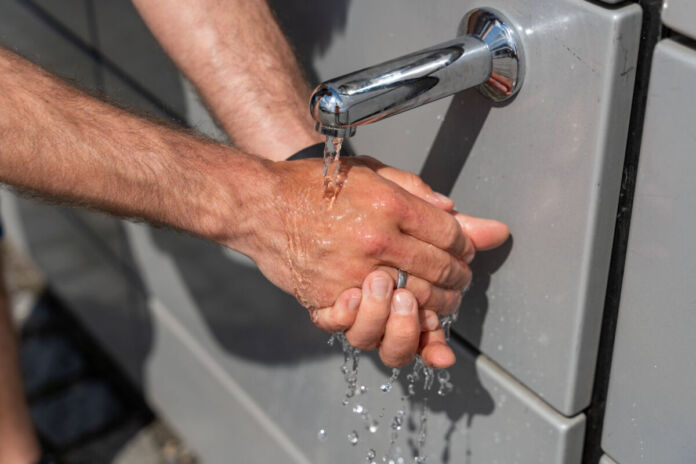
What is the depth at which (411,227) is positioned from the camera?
898mm

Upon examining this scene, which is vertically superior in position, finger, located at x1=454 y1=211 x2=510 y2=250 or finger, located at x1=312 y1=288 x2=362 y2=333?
finger, located at x1=454 y1=211 x2=510 y2=250

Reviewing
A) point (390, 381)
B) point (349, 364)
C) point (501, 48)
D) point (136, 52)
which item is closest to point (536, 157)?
point (501, 48)

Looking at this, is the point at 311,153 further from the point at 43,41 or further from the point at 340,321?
the point at 43,41

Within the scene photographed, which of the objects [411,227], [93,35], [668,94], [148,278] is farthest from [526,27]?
[148,278]

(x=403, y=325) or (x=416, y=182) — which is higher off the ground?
(x=416, y=182)

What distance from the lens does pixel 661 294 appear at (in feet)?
2.48

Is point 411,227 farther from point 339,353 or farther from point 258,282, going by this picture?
point 258,282

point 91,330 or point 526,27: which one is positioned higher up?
point 526,27

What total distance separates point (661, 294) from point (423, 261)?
0.26 m

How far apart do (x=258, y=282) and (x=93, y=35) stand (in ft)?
2.06

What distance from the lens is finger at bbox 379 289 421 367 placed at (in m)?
0.91

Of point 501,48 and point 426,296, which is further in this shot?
point 426,296

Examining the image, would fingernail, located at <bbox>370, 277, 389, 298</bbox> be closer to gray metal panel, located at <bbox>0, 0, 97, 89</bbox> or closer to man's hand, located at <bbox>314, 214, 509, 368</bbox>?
man's hand, located at <bbox>314, 214, 509, 368</bbox>

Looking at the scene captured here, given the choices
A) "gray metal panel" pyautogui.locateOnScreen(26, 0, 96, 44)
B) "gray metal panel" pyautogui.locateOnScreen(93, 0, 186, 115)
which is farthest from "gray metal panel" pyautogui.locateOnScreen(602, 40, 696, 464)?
"gray metal panel" pyautogui.locateOnScreen(26, 0, 96, 44)
